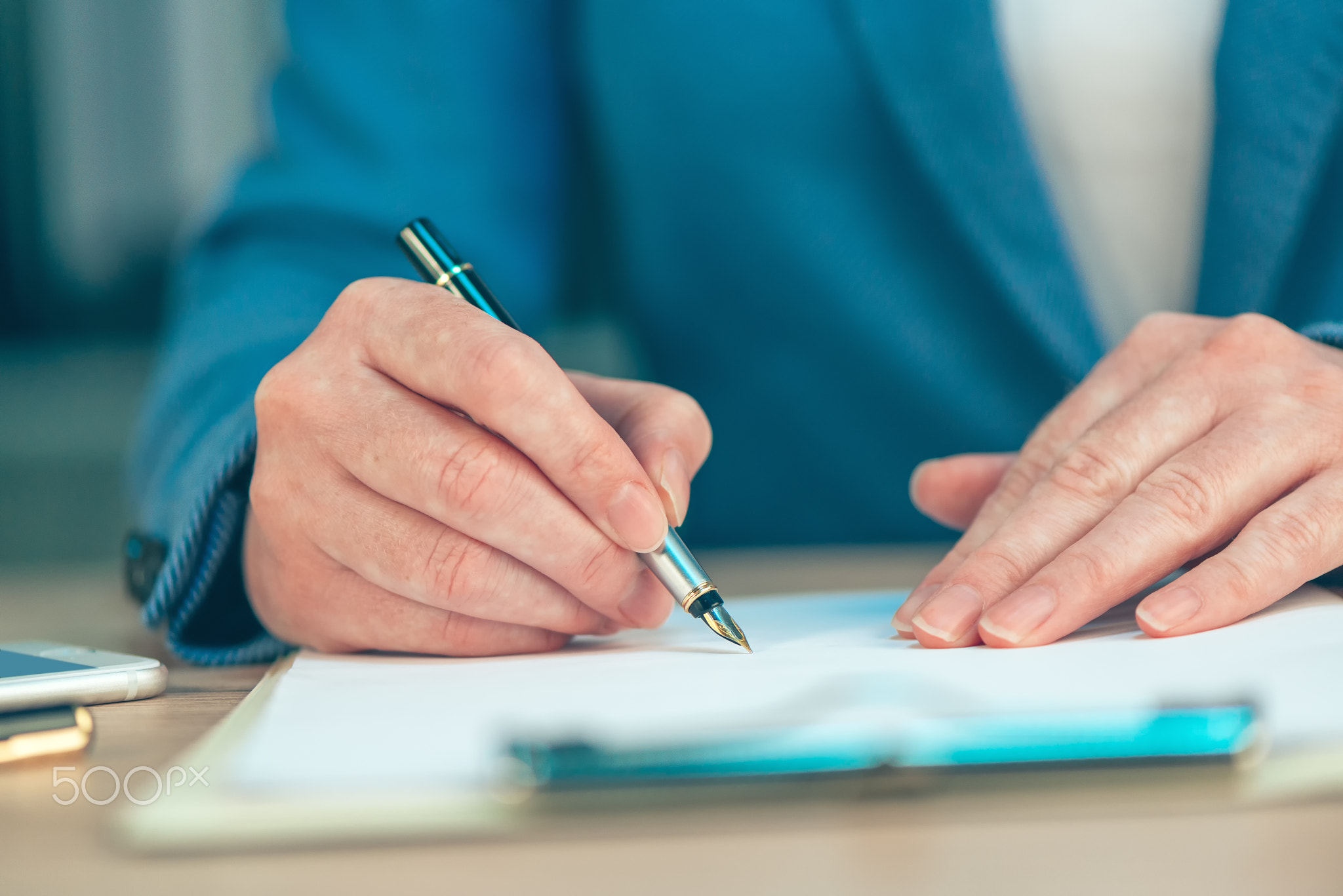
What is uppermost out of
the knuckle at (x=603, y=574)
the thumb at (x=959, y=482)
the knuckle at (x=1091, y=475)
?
the knuckle at (x=1091, y=475)

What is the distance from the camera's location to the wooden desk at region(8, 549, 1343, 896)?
23cm

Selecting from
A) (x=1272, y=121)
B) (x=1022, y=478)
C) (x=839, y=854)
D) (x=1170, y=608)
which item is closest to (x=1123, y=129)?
(x=1272, y=121)

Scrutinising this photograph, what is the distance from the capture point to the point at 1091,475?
507 mm

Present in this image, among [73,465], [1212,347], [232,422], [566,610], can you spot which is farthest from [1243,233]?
[73,465]

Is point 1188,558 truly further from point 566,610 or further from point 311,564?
point 311,564

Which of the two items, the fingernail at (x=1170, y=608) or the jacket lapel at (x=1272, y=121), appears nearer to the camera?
the fingernail at (x=1170, y=608)

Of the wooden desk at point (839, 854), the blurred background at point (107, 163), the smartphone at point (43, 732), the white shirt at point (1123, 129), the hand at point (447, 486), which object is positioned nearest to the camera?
the wooden desk at point (839, 854)

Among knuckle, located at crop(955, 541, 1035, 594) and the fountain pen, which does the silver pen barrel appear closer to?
the fountain pen

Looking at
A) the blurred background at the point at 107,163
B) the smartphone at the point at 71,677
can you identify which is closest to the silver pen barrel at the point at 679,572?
the smartphone at the point at 71,677

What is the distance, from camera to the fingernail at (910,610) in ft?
1.52

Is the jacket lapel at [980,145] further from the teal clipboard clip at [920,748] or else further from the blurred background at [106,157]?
the blurred background at [106,157]

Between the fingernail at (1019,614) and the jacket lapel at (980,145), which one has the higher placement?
the jacket lapel at (980,145)

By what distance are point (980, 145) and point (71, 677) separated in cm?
64

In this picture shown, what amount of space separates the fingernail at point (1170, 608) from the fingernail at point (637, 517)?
0.65ft
